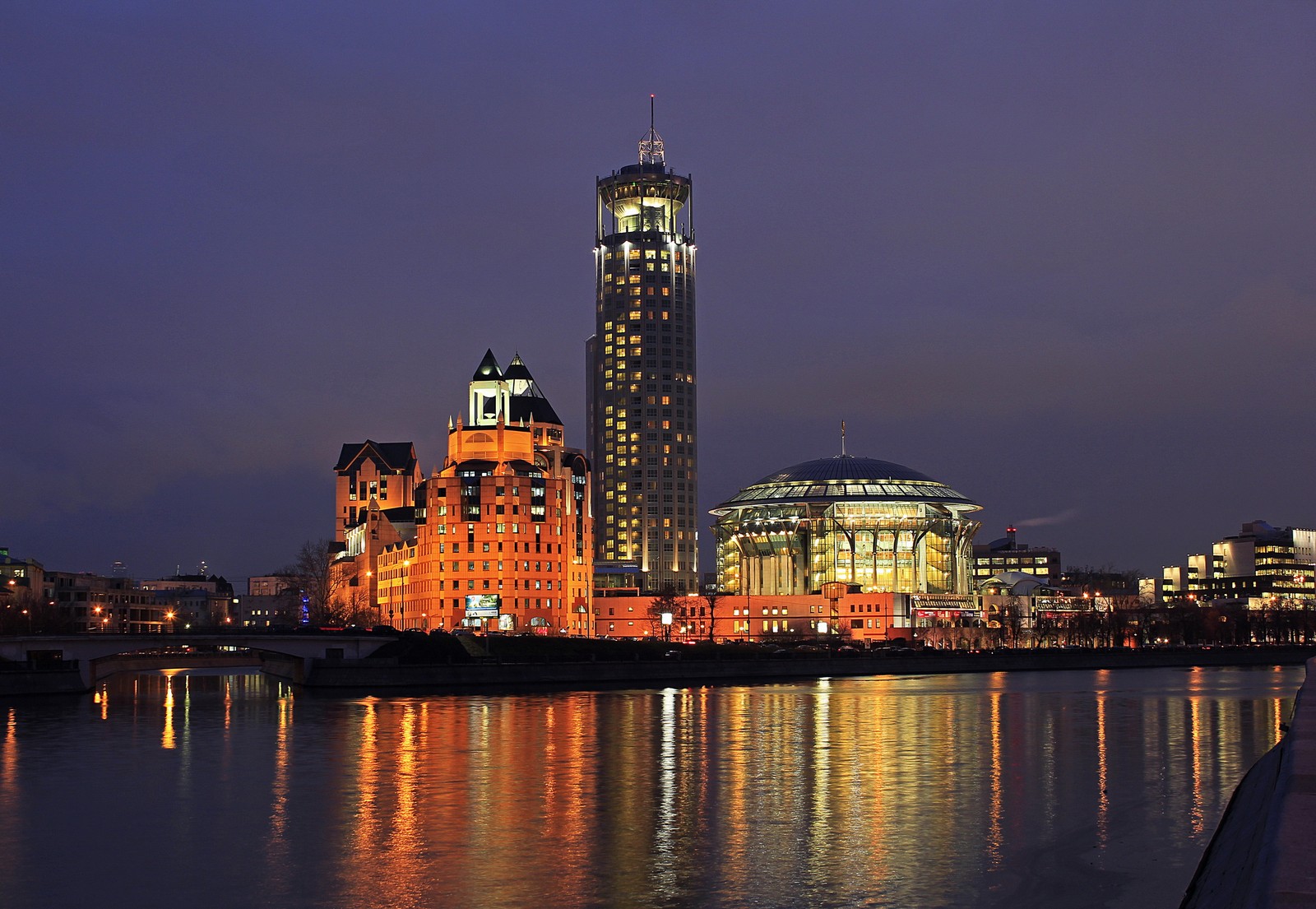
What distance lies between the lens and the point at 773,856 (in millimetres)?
36188

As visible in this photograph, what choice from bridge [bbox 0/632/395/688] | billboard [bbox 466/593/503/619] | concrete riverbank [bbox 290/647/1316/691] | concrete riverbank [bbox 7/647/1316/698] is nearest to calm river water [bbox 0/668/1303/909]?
bridge [bbox 0/632/395/688]

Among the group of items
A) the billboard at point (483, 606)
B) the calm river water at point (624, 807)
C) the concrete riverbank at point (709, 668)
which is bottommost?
the concrete riverbank at point (709, 668)

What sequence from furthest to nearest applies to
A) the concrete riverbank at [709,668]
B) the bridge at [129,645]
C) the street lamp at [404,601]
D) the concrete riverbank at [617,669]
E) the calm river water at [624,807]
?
the street lamp at [404,601], the concrete riverbank at [709,668], the concrete riverbank at [617,669], the bridge at [129,645], the calm river water at [624,807]

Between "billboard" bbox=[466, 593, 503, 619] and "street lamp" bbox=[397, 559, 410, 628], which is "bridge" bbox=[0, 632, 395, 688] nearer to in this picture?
"billboard" bbox=[466, 593, 503, 619]

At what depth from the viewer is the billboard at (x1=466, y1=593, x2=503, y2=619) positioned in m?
168

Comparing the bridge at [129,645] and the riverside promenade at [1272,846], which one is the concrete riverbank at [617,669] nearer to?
the bridge at [129,645]

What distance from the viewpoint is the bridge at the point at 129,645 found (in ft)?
379

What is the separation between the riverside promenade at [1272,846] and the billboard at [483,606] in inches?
5389

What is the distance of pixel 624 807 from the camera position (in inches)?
1789

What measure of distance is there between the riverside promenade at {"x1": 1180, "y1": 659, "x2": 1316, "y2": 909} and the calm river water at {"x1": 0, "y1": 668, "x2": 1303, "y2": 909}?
2532mm

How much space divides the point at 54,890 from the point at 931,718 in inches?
2210

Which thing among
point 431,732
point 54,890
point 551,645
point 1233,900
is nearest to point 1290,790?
point 1233,900

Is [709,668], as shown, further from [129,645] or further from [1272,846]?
[1272,846]

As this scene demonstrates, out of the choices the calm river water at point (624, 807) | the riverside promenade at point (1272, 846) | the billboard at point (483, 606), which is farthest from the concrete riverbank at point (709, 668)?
the riverside promenade at point (1272, 846)
